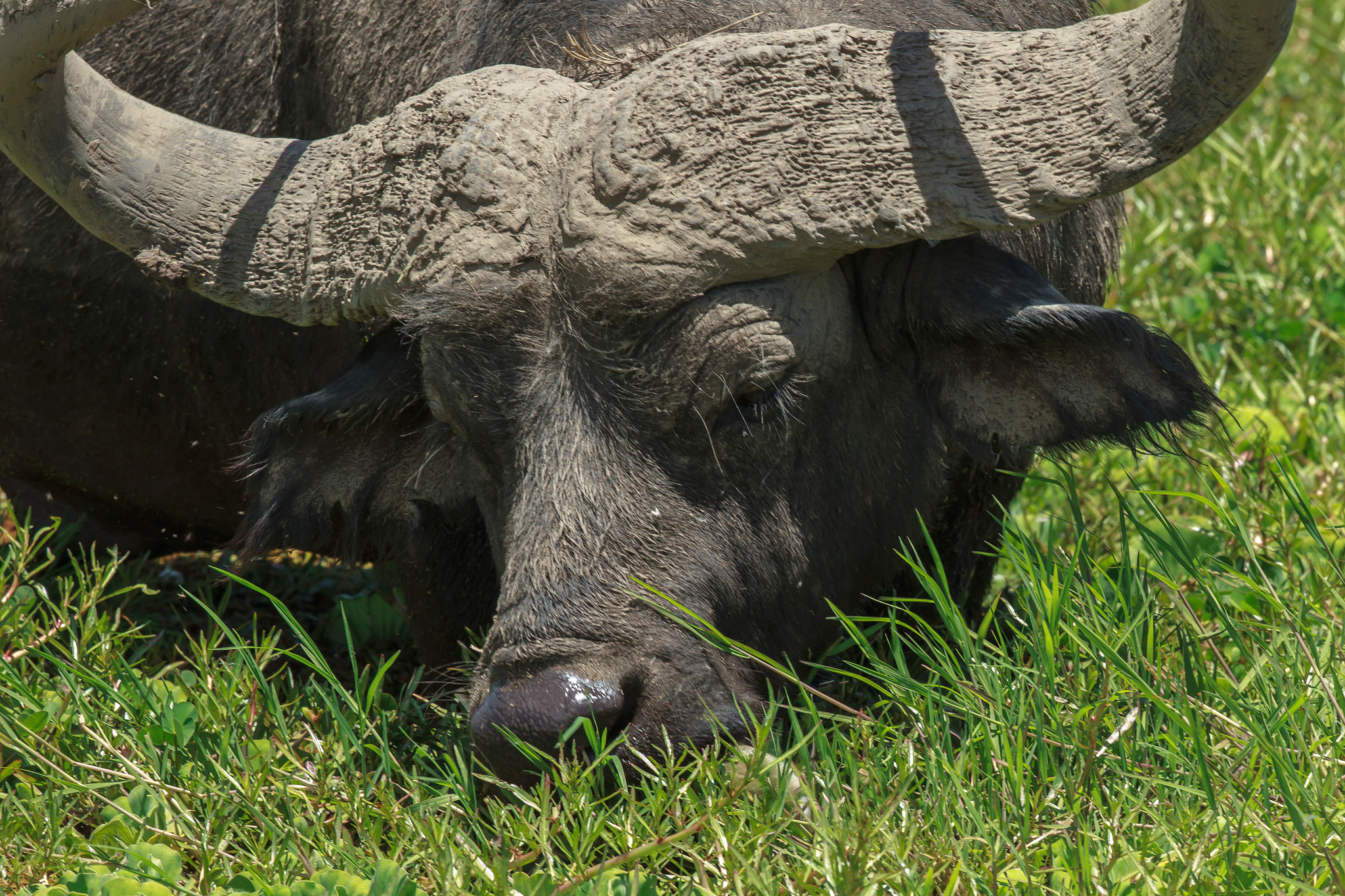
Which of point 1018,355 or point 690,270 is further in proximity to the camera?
point 1018,355

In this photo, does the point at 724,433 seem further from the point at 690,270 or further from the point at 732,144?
the point at 732,144

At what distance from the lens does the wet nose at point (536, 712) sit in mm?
2465

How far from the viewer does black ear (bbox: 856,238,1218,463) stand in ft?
8.79

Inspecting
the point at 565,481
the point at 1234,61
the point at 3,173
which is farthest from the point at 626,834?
the point at 3,173

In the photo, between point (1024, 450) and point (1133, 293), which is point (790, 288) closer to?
point (1024, 450)

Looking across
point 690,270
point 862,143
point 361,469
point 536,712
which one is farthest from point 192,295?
point 862,143

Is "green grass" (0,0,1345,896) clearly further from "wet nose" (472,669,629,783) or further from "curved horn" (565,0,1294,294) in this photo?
"curved horn" (565,0,1294,294)

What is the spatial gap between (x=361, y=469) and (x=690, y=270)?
3.78 ft

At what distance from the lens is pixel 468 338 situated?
2.71m

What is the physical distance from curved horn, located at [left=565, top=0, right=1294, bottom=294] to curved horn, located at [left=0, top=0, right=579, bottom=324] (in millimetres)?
183

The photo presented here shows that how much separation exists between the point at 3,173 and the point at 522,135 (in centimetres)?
223

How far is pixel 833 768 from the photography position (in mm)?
2514

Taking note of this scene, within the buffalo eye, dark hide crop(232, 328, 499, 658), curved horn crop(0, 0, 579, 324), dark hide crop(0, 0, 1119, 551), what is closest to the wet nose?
the buffalo eye

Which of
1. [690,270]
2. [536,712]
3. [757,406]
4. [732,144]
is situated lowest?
[536,712]
